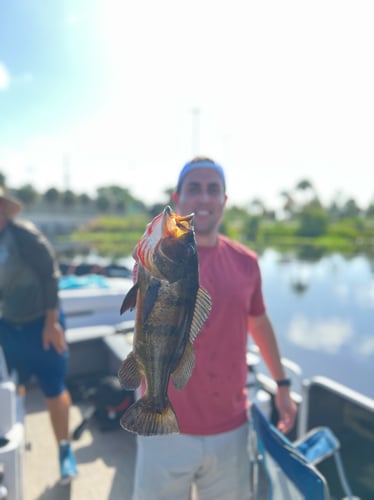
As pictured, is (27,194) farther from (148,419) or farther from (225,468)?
(148,419)

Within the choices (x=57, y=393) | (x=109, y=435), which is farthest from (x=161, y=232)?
(x=109, y=435)

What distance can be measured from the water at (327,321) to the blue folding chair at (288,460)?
23.6 feet

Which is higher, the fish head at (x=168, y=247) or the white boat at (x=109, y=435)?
the fish head at (x=168, y=247)

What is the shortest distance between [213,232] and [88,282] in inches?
174

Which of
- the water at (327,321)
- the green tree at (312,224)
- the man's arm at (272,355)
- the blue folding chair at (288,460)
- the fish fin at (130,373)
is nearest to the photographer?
the fish fin at (130,373)

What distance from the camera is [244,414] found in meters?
1.83

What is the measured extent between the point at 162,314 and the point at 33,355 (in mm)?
1999

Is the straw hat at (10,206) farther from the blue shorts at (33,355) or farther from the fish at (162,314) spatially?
the fish at (162,314)

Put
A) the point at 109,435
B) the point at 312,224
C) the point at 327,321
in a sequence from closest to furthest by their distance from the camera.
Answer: the point at 109,435, the point at 327,321, the point at 312,224

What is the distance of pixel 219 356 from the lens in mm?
1679

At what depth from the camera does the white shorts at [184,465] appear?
1621 millimetres

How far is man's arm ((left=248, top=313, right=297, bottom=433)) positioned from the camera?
197cm

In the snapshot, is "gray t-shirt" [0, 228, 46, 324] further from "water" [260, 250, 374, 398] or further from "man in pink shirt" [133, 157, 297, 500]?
"water" [260, 250, 374, 398]

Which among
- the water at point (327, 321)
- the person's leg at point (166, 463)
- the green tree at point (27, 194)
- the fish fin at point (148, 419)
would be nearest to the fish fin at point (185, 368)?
the fish fin at point (148, 419)
